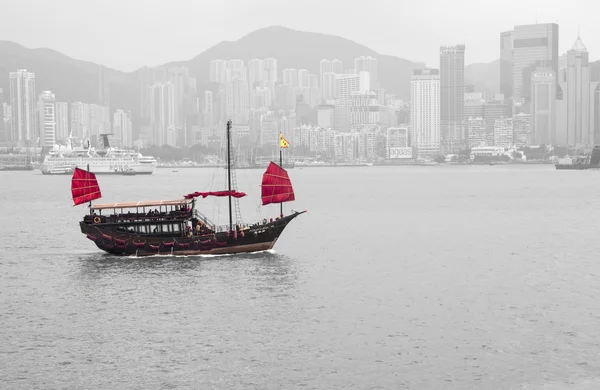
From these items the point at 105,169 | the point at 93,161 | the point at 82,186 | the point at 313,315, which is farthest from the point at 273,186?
the point at 105,169

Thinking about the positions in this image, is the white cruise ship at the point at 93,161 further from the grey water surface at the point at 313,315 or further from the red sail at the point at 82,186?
the red sail at the point at 82,186

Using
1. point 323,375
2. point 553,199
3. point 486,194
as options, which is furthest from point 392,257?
point 486,194

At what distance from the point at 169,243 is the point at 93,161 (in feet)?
467

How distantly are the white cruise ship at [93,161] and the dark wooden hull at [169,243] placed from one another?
456ft

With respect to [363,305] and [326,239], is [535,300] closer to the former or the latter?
[363,305]

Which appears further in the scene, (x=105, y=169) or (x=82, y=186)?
(x=105, y=169)

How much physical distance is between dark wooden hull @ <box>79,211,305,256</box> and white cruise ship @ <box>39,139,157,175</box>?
139 metres

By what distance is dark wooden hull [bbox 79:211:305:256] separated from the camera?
153 feet

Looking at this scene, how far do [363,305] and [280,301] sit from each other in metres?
3.64

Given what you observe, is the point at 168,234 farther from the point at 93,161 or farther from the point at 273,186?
the point at 93,161

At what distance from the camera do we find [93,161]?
183000 millimetres

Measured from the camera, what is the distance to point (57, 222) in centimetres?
7025

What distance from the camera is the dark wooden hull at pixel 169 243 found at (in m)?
46.6

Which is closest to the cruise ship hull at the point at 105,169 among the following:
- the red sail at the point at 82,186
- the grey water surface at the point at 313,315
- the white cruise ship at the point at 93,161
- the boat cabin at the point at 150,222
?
the white cruise ship at the point at 93,161
